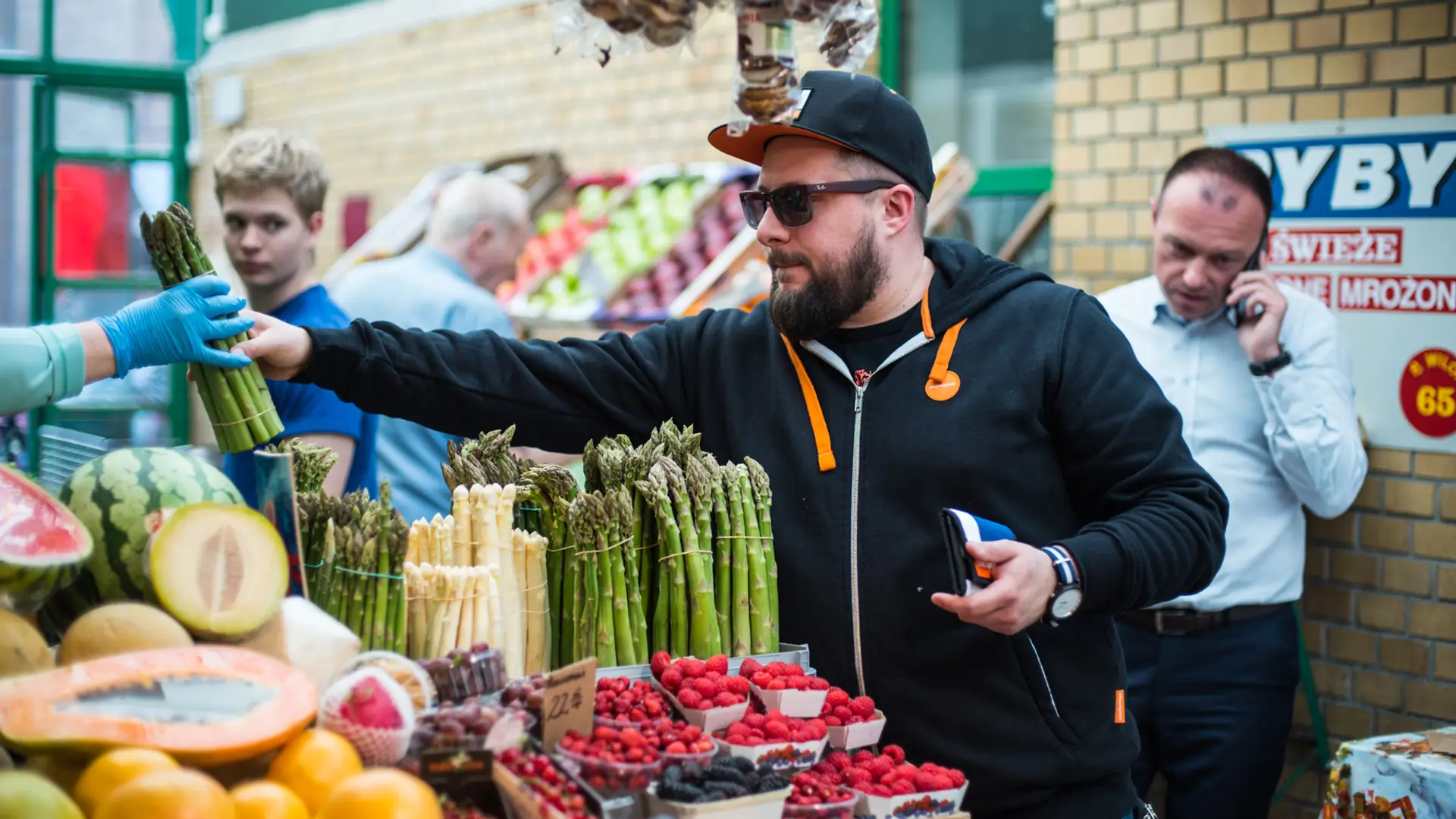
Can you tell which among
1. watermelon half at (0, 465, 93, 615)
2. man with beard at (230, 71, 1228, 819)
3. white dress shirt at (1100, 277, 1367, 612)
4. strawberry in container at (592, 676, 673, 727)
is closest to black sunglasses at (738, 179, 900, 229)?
man with beard at (230, 71, 1228, 819)

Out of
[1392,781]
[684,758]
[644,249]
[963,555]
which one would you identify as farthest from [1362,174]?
[684,758]

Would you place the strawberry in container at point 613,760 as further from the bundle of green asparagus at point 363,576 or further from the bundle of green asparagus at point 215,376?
the bundle of green asparagus at point 215,376

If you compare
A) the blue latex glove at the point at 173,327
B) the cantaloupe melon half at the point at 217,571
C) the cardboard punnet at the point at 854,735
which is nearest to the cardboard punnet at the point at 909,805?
the cardboard punnet at the point at 854,735

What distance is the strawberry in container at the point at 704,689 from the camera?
2.34m

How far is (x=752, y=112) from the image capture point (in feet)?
7.26

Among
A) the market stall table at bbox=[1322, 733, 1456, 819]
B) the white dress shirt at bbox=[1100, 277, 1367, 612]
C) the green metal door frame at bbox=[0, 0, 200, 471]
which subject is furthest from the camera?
the green metal door frame at bbox=[0, 0, 200, 471]

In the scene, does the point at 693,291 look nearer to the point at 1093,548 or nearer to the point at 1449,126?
the point at 1449,126

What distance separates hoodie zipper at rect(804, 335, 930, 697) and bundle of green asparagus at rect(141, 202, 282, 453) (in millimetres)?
1240

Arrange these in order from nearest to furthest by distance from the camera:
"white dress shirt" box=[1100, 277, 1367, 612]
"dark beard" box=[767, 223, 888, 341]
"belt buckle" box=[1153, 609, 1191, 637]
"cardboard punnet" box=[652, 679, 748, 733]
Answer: "cardboard punnet" box=[652, 679, 748, 733] < "dark beard" box=[767, 223, 888, 341] < "white dress shirt" box=[1100, 277, 1367, 612] < "belt buckle" box=[1153, 609, 1191, 637]

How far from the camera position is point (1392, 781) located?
11.7 feet

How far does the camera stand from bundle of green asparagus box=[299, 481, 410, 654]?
93.3 inches

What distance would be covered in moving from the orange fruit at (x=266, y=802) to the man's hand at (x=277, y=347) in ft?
4.23

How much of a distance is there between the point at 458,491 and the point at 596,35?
92cm

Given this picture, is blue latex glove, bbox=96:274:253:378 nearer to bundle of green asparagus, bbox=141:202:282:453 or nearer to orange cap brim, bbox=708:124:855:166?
bundle of green asparagus, bbox=141:202:282:453
